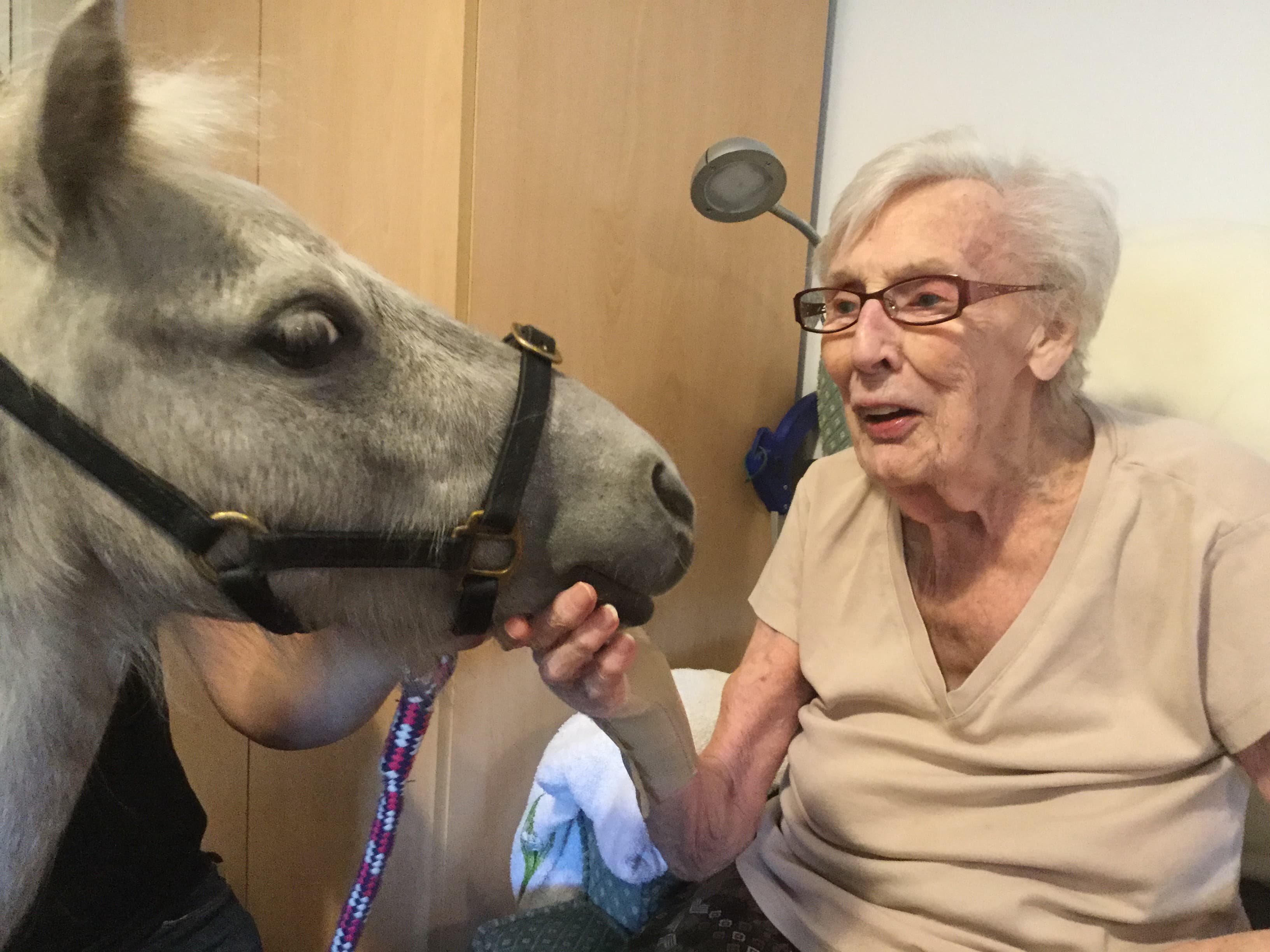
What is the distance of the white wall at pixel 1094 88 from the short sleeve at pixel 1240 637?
0.56 metres

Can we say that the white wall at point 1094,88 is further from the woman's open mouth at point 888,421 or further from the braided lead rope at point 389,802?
the braided lead rope at point 389,802

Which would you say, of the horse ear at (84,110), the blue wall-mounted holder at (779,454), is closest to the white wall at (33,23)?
the horse ear at (84,110)

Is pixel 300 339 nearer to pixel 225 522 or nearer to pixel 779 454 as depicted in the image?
pixel 225 522

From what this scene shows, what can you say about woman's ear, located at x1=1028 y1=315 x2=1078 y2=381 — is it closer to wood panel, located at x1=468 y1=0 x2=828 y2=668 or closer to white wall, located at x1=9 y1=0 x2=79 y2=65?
wood panel, located at x1=468 y1=0 x2=828 y2=668

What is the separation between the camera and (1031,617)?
0.84 metres

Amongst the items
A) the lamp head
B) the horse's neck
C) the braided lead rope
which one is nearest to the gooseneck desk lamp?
the lamp head

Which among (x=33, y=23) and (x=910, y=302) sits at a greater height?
(x=33, y=23)

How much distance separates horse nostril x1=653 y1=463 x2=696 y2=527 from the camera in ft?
2.18

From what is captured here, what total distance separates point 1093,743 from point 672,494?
516 mm

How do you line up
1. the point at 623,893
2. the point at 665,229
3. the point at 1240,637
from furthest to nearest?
the point at 665,229
the point at 623,893
the point at 1240,637

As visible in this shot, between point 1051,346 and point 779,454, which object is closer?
point 1051,346

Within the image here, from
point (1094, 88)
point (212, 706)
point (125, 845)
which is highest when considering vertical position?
point (1094, 88)

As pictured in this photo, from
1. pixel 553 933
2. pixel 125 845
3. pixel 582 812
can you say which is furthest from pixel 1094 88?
pixel 125 845

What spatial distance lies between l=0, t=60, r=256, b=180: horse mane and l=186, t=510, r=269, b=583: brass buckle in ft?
0.81
